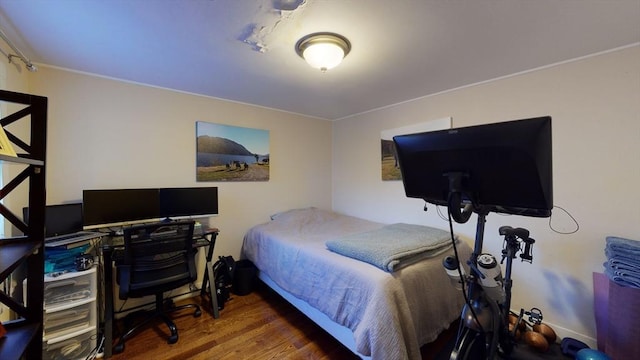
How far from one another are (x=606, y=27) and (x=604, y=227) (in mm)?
1388

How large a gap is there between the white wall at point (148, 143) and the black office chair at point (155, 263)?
78cm

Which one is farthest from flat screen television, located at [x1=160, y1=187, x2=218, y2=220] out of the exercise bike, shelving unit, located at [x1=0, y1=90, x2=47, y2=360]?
the exercise bike

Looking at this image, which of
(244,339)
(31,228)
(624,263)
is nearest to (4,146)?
(31,228)

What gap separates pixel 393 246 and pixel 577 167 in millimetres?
1631

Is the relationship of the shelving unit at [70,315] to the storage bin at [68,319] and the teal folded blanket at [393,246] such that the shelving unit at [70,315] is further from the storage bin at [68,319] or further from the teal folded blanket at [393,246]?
the teal folded blanket at [393,246]

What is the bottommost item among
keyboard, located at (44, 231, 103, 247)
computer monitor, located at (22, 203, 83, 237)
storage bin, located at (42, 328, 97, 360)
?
storage bin, located at (42, 328, 97, 360)

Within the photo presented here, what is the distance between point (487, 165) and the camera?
90 centimetres

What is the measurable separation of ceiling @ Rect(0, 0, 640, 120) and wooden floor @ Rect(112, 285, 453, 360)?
2.26 metres

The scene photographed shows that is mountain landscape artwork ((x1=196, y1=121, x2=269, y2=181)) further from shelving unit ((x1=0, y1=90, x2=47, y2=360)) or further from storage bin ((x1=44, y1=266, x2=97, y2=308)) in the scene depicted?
shelving unit ((x1=0, y1=90, x2=47, y2=360))

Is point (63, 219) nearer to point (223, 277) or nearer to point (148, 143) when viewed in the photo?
point (148, 143)

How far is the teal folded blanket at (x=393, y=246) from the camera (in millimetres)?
1660

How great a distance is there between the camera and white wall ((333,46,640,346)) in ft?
5.81

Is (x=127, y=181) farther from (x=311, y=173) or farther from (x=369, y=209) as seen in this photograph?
(x=369, y=209)

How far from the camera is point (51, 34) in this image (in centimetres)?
161
